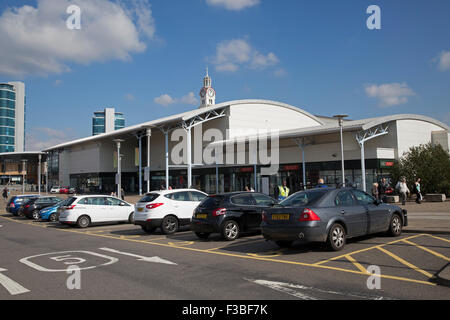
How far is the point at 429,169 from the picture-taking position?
26.0 m

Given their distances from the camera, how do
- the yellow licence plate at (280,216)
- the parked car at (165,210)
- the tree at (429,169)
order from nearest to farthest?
the yellow licence plate at (280,216)
the parked car at (165,210)
the tree at (429,169)

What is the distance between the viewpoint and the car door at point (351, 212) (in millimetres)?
8617

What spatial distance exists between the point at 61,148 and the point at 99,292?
88.8 metres

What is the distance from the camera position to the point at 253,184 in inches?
1544

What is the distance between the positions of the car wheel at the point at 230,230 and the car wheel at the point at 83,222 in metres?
9.01

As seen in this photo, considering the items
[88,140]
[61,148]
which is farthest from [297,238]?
[61,148]

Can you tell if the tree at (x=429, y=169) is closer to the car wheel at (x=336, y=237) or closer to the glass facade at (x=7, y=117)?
the car wheel at (x=336, y=237)

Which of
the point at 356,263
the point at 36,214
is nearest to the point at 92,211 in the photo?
the point at 36,214

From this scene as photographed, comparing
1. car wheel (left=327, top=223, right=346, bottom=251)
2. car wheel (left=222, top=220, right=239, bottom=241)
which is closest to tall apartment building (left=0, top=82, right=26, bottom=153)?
car wheel (left=222, top=220, right=239, bottom=241)

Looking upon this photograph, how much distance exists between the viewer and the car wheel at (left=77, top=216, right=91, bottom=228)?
16.9m

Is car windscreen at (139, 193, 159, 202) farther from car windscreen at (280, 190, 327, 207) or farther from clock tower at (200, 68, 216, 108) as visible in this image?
clock tower at (200, 68, 216, 108)

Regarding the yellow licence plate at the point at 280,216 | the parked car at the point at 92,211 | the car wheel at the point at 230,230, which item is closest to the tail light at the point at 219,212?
the car wheel at the point at 230,230
